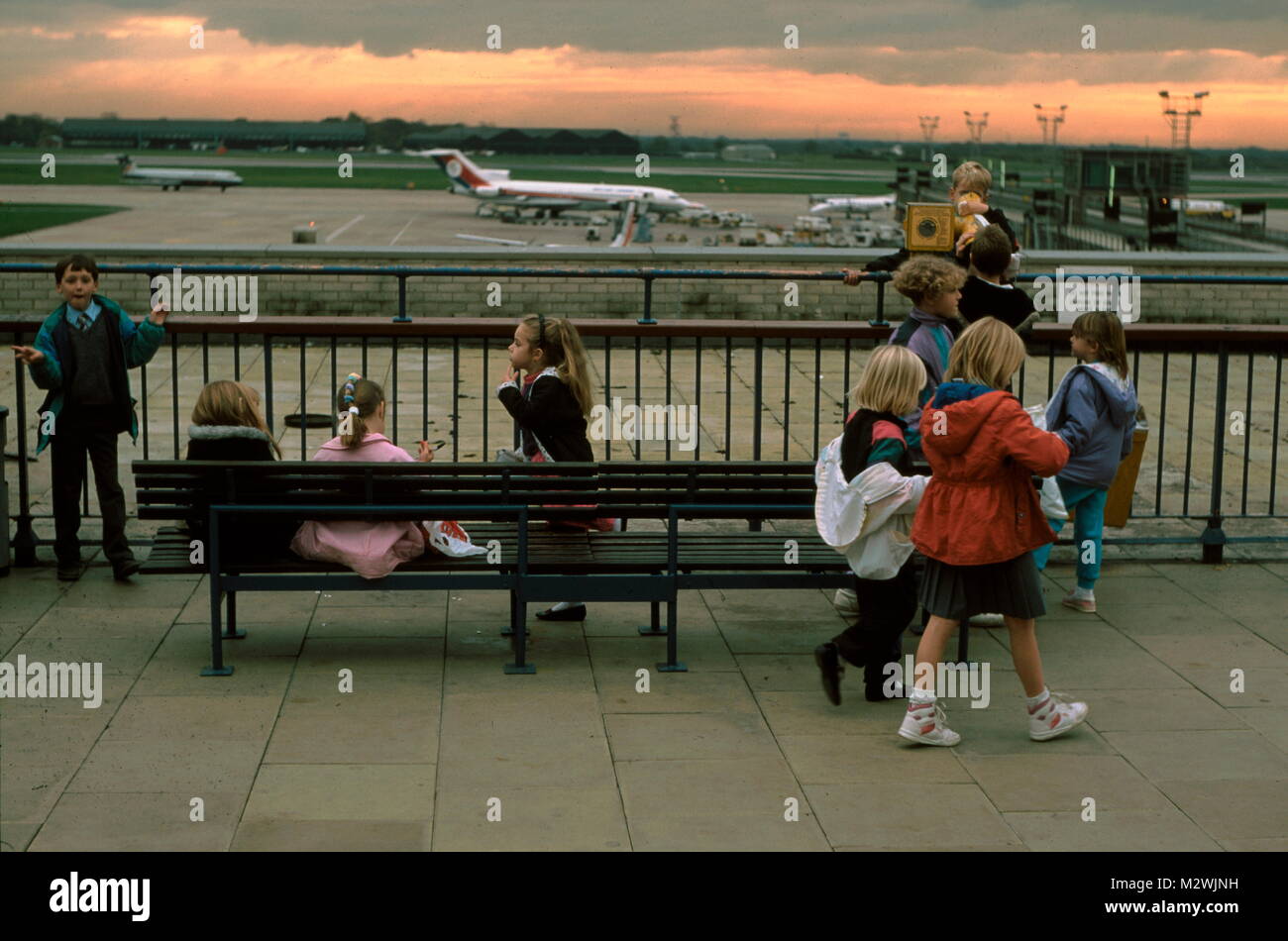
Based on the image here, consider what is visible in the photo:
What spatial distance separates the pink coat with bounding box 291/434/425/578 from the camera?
20.5ft

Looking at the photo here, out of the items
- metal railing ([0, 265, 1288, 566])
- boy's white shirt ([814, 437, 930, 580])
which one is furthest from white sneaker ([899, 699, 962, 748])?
metal railing ([0, 265, 1288, 566])

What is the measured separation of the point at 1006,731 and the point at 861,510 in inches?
39.4

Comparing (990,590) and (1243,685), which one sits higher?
(990,590)

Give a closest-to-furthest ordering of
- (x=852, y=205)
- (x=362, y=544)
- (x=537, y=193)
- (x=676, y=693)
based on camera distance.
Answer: (x=676, y=693) → (x=362, y=544) → (x=537, y=193) → (x=852, y=205)

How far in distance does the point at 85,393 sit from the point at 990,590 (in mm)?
4473

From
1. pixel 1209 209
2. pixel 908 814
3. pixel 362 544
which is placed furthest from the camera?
pixel 1209 209

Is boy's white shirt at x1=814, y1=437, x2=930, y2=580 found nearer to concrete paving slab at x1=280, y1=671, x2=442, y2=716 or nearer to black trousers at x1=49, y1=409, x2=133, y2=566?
concrete paving slab at x1=280, y1=671, x2=442, y2=716

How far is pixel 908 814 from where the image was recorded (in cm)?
484

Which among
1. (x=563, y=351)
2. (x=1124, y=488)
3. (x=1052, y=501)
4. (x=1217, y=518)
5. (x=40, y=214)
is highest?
(x=40, y=214)

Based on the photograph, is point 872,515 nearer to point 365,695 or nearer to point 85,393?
point 365,695

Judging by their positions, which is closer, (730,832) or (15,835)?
(15,835)

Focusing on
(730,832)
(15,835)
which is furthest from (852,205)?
(15,835)

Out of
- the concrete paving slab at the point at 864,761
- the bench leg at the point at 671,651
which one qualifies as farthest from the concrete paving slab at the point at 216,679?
the concrete paving slab at the point at 864,761

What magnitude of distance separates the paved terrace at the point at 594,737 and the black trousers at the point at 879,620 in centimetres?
20
